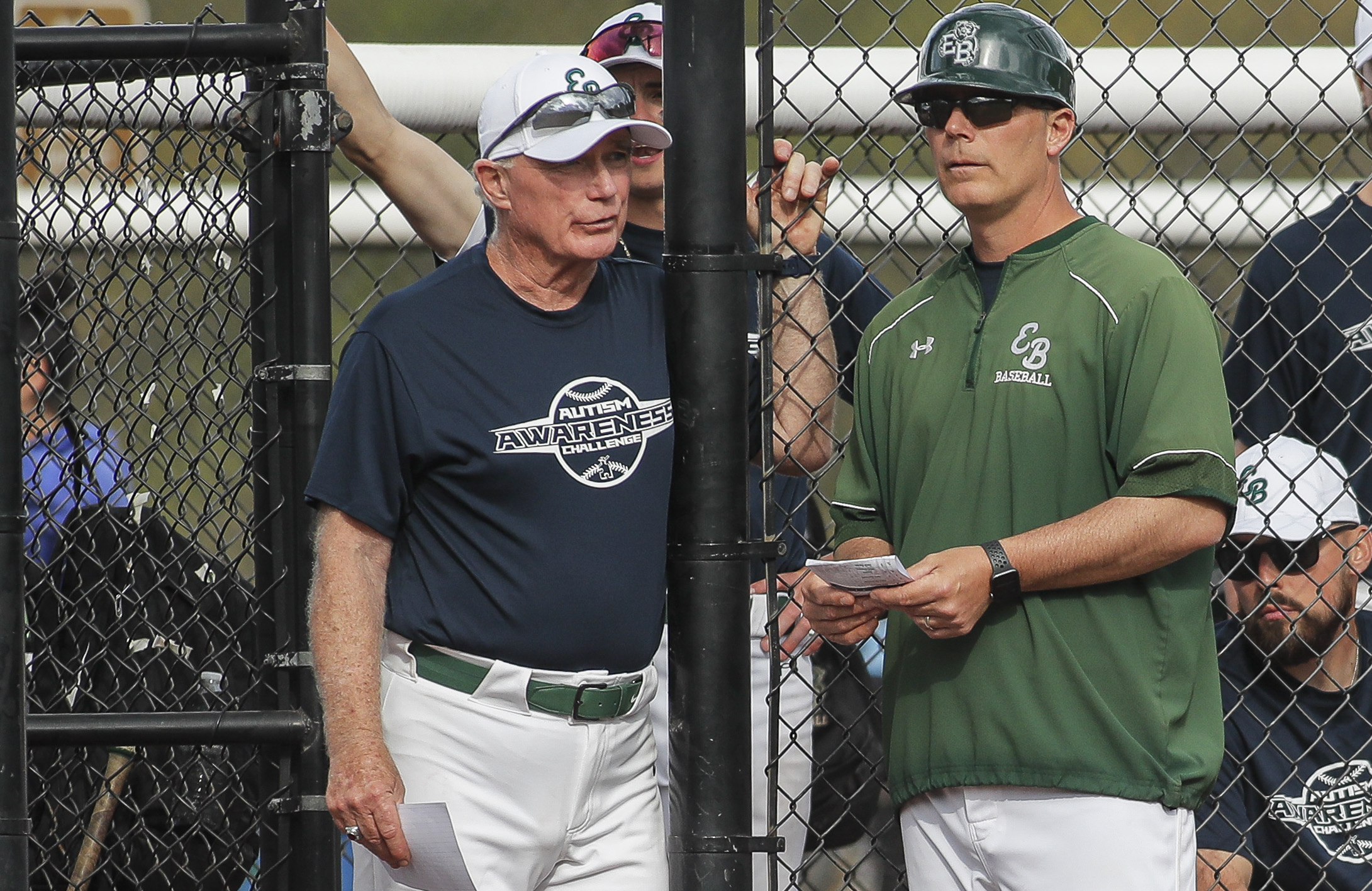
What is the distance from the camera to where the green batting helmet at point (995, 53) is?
95.7 inches

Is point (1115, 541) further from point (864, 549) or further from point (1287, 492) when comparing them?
point (1287, 492)

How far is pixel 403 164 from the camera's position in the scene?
309cm

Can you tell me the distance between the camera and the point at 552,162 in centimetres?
239

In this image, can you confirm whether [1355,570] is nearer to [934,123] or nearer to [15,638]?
[934,123]

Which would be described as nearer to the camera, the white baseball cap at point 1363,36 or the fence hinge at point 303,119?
the fence hinge at point 303,119

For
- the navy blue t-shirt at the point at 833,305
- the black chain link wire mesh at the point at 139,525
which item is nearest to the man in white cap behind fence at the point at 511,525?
the black chain link wire mesh at the point at 139,525

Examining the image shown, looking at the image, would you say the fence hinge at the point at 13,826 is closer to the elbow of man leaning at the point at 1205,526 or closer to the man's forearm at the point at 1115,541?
the man's forearm at the point at 1115,541

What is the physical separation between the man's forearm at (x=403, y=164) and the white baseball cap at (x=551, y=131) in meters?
0.62

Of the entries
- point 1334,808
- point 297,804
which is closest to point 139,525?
point 297,804

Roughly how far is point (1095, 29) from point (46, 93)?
A: 30.8 ft

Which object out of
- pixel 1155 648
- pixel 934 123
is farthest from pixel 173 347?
pixel 1155 648

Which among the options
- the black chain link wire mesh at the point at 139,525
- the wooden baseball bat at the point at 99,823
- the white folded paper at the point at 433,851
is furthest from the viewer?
the wooden baseball bat at the point at 99,823

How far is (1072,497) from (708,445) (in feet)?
1.89

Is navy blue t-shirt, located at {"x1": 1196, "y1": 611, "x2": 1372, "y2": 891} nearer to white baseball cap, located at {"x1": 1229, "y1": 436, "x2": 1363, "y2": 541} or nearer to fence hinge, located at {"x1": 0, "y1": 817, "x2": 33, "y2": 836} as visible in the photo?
white baseball cap, located at {"x1": 1229, "y1": 436, "x2": 1363, "y2": 541}
